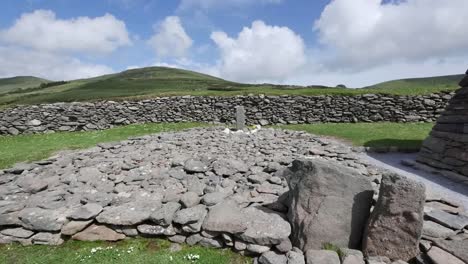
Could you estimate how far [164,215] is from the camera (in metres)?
6.03

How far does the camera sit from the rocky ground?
5418 mm

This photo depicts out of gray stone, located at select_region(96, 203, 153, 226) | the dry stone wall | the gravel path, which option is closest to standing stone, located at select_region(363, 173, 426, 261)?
the gravel path

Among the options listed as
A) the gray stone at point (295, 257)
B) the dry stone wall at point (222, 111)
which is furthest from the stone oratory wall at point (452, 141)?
the dry stone wall at point (222, 111)

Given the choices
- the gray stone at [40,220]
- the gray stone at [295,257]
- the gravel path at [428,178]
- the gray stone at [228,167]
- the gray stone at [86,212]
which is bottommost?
the gravel path at [428,178]

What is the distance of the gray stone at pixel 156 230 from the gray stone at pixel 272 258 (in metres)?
1.81

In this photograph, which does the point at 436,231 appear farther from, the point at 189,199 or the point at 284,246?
the point at 189,199

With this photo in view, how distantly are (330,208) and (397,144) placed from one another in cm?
990

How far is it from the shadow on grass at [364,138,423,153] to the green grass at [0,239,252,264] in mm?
9711

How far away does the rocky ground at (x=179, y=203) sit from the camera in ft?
17.8

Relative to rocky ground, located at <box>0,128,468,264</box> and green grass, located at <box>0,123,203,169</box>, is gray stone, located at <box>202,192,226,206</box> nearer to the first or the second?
rocky ground, located at <box>0,128,468,264</box>

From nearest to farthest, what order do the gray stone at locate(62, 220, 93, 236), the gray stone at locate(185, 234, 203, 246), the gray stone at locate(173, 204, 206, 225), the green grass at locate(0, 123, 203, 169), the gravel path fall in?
1. the gray stone at locate(185, 234, 203, 246)
2. the gray stone at locate(173, 204, 206, 225)
3. the gray stone at locate(62, 220, 93, 236)
4. the gravel path
5. the green grass at locate(0, 123, 203, 169)

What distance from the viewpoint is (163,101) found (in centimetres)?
2347

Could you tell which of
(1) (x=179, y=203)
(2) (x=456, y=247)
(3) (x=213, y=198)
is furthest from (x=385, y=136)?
(1) (x=179, y=203)

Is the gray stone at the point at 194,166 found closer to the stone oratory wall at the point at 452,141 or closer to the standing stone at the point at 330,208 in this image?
the standing stone at the point at 330,208
